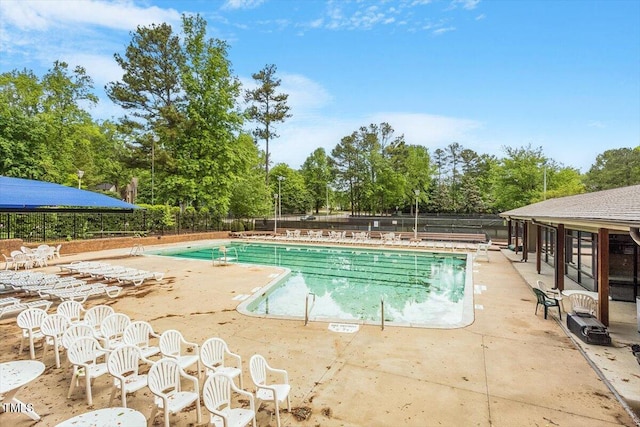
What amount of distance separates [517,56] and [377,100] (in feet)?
58.4

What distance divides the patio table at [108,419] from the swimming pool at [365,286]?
4106 millimetres

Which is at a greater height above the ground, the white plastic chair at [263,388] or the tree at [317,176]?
the tree at [317,176]

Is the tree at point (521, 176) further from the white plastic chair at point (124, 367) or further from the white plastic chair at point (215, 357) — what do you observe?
the white plastic chair at point (124, 367)

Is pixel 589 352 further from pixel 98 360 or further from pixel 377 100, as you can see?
pixel 377 100

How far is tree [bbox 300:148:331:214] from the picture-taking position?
2164 inches

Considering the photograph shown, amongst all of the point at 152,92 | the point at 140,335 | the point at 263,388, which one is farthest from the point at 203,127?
the point at 263,388

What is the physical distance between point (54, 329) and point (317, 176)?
52262mm

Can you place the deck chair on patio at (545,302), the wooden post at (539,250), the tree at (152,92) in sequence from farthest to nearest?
1. the tree at (152,92)
2. the wooden post at (539,250)
3. the deck chair on patio at (545,302)

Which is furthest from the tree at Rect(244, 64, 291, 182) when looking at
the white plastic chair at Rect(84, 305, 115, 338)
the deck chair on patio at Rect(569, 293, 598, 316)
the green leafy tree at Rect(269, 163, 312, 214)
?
the deck chair on patio at Rect(569, 293, 598, 316)

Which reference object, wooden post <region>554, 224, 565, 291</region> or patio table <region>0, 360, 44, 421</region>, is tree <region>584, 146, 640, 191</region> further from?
patio table <region>0, 360, 44, 421</region>

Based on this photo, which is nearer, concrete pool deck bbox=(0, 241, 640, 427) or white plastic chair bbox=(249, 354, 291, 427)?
white plastic chair bbox=(249, 354, 291, 427)

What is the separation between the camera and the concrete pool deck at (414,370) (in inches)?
146

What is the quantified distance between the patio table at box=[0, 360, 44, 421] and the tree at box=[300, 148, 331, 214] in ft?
165

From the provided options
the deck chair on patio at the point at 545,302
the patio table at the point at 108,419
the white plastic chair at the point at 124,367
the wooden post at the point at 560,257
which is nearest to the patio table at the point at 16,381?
the white plastic chair at the point at 124,367
